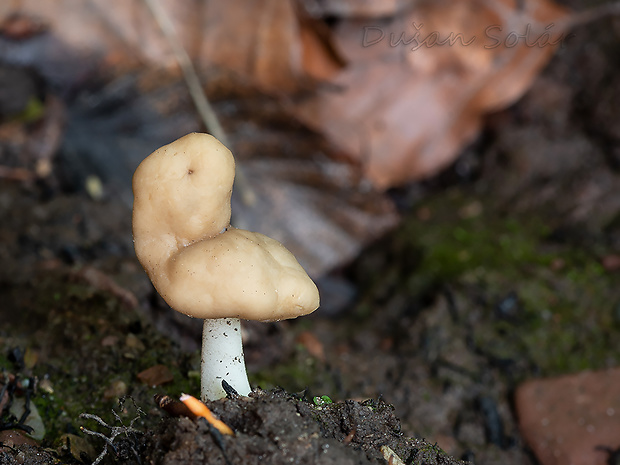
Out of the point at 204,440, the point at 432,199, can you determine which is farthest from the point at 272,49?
the point at 204,440

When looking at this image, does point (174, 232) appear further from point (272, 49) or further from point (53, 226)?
point (272, 49)

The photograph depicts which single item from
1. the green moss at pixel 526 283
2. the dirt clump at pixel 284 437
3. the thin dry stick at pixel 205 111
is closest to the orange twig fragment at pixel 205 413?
the dirt clump at pixel 284 437

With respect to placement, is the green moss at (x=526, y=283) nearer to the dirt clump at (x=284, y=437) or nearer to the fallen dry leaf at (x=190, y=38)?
the dirt clump at (x=284, y=437)

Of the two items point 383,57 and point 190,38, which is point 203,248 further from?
point 383,57

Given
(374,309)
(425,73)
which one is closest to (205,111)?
(425,73)

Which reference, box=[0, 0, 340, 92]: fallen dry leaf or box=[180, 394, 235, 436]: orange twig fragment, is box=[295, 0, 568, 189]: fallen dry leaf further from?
box=[180, 394, 235, 436]: orange twig fragment

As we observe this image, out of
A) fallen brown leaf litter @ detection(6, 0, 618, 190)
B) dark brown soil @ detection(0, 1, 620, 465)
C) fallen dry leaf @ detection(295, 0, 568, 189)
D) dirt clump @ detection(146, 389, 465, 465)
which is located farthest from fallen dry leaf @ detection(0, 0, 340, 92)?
dirt clump @ detection(146, 389, 465, 465)

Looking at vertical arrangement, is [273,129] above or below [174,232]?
below
